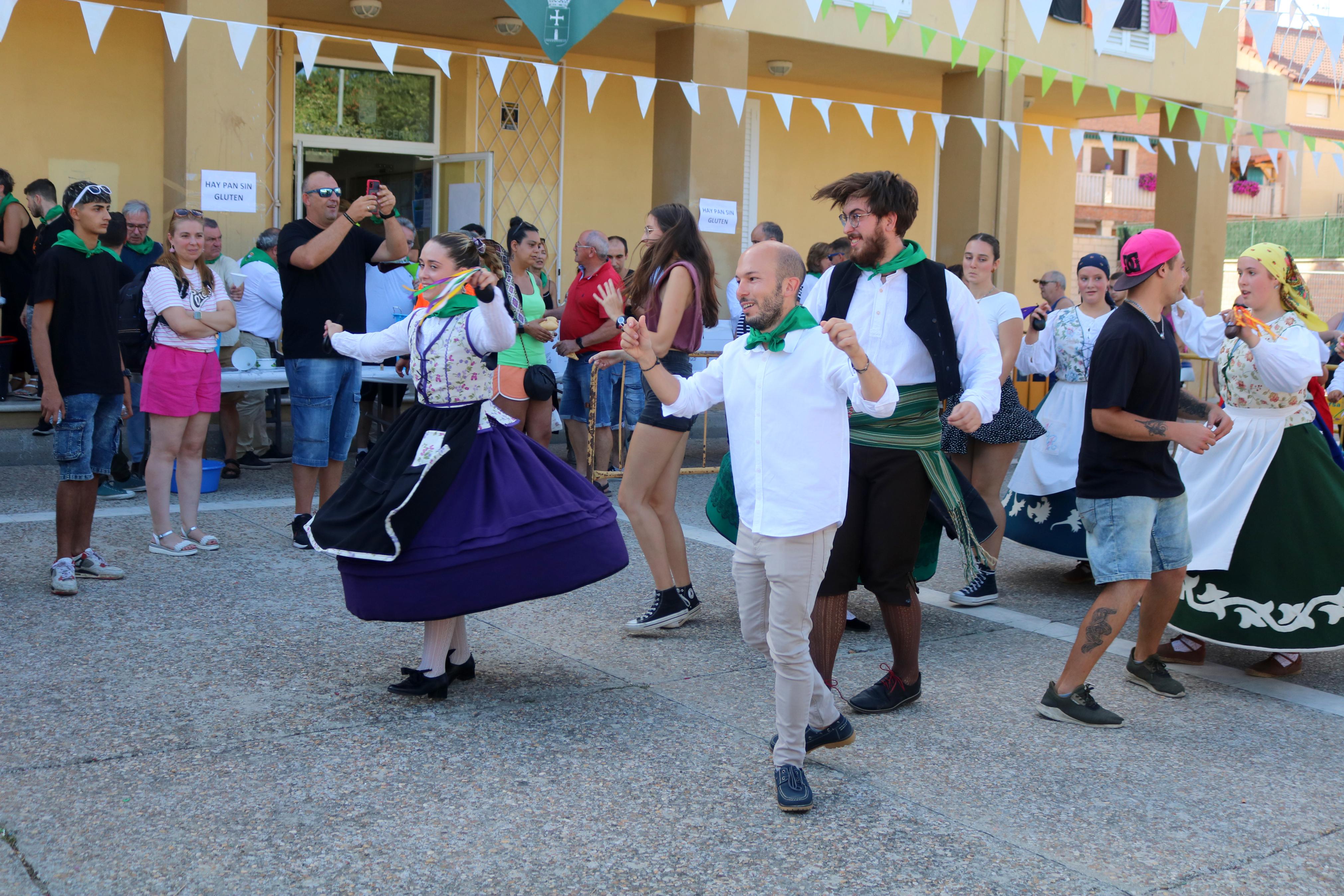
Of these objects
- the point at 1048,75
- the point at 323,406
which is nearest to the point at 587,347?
the point at 323,406

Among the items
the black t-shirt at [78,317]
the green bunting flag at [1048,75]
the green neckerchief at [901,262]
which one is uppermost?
the green bunting flag at [1048,75]

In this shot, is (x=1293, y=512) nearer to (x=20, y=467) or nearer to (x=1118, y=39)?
(x=20, y=467)

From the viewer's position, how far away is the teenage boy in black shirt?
5531 millimetres

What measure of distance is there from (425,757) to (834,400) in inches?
63.1

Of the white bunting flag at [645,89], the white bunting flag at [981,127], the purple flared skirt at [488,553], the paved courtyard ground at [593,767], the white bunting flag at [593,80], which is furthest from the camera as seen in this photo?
the white bunting flag at [981,127]

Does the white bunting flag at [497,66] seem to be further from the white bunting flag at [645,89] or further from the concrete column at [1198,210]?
the concrete column at [1198,210]

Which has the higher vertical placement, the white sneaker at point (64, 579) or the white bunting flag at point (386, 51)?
the white bunting flag at point (386, 51)

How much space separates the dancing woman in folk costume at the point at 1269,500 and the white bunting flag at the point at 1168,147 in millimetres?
10456

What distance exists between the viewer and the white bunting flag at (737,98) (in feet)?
38.6

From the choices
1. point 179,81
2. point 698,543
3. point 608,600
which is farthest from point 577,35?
point 608,600

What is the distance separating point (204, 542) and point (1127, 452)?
4.61 m

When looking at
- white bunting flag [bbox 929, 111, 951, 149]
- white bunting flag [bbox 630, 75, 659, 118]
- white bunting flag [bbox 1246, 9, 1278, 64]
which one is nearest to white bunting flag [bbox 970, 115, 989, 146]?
white bunting flag [bbox 929, 111, 951, 149]

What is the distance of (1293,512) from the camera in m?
4.71

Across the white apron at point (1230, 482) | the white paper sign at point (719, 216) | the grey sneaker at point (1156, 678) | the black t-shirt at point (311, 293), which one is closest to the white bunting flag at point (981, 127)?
the white paper sign at point (719, 216)
